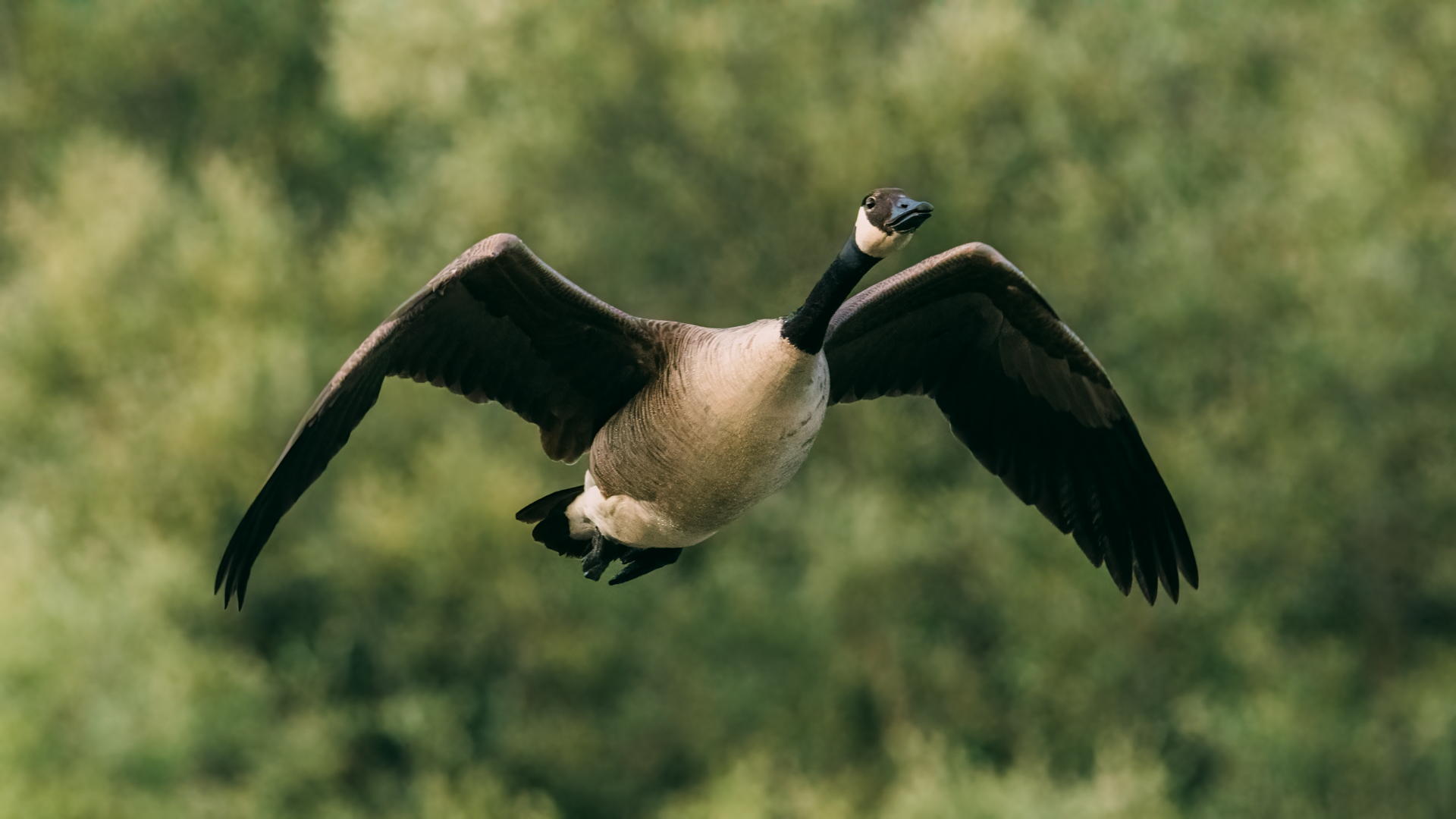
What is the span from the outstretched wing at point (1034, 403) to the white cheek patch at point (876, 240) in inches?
46.4

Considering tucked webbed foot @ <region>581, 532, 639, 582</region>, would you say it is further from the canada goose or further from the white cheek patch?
the white cheek patch

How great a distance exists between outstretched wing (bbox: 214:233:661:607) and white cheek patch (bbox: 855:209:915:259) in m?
1.01

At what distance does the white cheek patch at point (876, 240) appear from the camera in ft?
16.9

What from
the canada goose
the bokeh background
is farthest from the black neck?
the bokeh background

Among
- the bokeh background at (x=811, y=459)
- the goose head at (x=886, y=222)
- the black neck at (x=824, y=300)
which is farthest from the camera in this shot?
the bokeh background at (x=811, y=459)

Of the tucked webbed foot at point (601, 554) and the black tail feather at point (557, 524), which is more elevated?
the black tail feather at point (557, 524)

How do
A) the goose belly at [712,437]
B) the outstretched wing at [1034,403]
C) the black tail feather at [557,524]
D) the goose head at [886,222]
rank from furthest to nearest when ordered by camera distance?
the outstretched wing at [1034,403], the black tail feather at [557,524], the goose belly at [712,437], the goose head at [886,222]

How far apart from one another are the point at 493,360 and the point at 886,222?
1831 mm

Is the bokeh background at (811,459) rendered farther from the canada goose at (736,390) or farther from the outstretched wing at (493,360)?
the outstretched wing at (493,360)

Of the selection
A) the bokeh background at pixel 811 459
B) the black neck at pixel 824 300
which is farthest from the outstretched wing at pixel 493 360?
the bokeh background at pixel 811 459

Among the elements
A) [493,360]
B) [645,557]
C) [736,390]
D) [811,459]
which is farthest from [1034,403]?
[811,459]

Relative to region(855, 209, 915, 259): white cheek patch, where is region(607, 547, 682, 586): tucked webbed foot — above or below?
below

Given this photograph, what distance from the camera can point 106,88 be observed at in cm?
3022

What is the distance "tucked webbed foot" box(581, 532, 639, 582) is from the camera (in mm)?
6395
